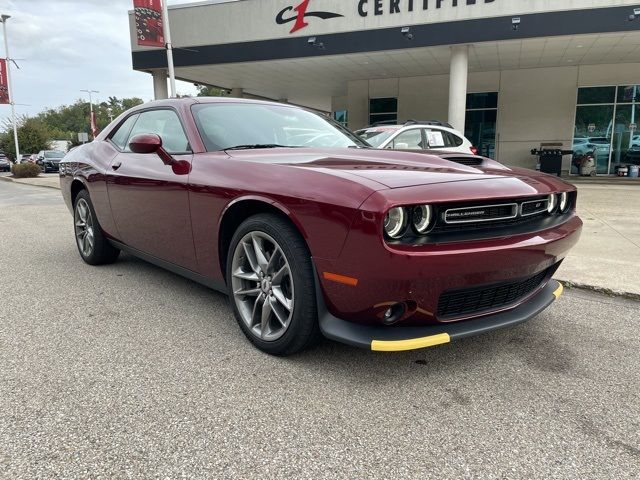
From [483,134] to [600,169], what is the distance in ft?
15.1

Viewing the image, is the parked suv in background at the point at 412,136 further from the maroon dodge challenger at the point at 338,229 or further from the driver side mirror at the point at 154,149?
the driver side mirror at the point at 154,149

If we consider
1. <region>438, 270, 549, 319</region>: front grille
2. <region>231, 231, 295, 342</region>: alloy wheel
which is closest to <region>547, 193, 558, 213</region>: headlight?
<region>438, 270, 549, 319</region>: front grille

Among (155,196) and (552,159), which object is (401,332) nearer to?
(155,196)

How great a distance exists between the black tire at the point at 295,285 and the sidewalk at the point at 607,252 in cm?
282

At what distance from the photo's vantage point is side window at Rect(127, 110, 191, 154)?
342 cm

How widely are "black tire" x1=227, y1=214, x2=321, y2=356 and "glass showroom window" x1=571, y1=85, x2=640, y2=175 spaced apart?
748 inches

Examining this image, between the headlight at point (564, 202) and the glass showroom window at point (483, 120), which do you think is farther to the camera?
the glass showroom window at point (483, 120)

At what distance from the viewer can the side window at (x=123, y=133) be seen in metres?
4.24

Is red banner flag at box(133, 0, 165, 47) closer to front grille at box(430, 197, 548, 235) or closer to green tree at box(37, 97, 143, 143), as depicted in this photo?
front grille at box(430, 197, 548, 235)

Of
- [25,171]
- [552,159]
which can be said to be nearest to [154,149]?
[552,159]

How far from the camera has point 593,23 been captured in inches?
515

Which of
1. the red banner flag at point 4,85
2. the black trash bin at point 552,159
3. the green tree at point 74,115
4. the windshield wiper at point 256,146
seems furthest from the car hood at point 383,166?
the green tree at point 74,115

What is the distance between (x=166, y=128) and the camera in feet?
12.0

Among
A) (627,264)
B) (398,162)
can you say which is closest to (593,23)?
(627,264)
